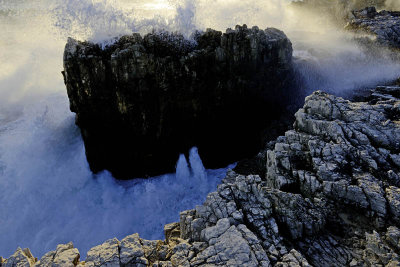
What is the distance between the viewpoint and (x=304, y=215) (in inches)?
480

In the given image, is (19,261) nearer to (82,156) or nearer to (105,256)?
(105,256)

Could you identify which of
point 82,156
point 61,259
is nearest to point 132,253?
point 61,259

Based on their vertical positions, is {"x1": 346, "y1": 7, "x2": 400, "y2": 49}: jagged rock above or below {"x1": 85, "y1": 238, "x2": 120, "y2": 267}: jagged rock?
above

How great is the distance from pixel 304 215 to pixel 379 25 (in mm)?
43044

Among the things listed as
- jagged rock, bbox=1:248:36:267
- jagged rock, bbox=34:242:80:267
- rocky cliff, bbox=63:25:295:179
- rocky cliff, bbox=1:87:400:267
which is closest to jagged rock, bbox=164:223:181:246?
rocky cliff, bbox=1:87:400:267

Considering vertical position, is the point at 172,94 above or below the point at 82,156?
above

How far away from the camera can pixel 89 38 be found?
839 inches

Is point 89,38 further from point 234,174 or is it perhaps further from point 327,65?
point 327,65

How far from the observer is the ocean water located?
21.3 meters

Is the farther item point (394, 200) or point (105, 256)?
point (394, 200)

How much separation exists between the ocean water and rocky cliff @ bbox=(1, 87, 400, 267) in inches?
398

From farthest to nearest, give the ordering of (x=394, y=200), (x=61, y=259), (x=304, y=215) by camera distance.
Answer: (x=304, y=215)
(x=394, y=200)
(x=61, y=259)

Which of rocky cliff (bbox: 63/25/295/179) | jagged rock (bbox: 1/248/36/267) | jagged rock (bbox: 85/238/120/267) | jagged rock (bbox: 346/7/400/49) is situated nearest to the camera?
jagged rock (bbox: 85/238/120/267)

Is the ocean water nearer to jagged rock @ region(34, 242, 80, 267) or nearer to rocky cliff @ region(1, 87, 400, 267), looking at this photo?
rocky cliff @ region(1, 87, 400, 267)
